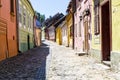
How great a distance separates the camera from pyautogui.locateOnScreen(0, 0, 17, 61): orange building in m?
14.7

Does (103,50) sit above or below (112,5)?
below

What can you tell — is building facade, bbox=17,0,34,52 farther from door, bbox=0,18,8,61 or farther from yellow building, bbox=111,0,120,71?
yellow building, bbox=111,0,120,71

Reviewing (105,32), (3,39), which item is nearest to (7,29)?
(3,39)

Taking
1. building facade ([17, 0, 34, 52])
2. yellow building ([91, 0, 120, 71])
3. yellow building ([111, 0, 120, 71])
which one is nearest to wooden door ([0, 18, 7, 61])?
yellow building ([91, 0, 120, 71])

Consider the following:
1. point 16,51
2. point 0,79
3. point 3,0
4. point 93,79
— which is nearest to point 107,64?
point 93,79

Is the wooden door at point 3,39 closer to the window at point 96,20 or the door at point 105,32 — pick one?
the window at point 96,20

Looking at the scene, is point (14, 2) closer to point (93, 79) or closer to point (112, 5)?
point (112, 5)

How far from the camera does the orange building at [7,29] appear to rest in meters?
14.7

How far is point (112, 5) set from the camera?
10742 mm

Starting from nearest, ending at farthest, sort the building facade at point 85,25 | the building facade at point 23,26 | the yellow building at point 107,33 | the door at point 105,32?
the yellow building at point 107,33
the door at point 105,32
the building facade at point 85,25
the building facade at point 23,26

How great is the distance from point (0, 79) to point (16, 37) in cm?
1147

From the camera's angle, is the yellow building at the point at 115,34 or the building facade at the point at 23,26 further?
the building facade at the point at 23,26

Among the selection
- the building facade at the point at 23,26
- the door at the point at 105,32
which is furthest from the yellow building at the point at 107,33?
the building facade at the point at 23,26

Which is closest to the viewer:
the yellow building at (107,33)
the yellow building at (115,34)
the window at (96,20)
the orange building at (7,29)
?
the yellow building at (115,34)
